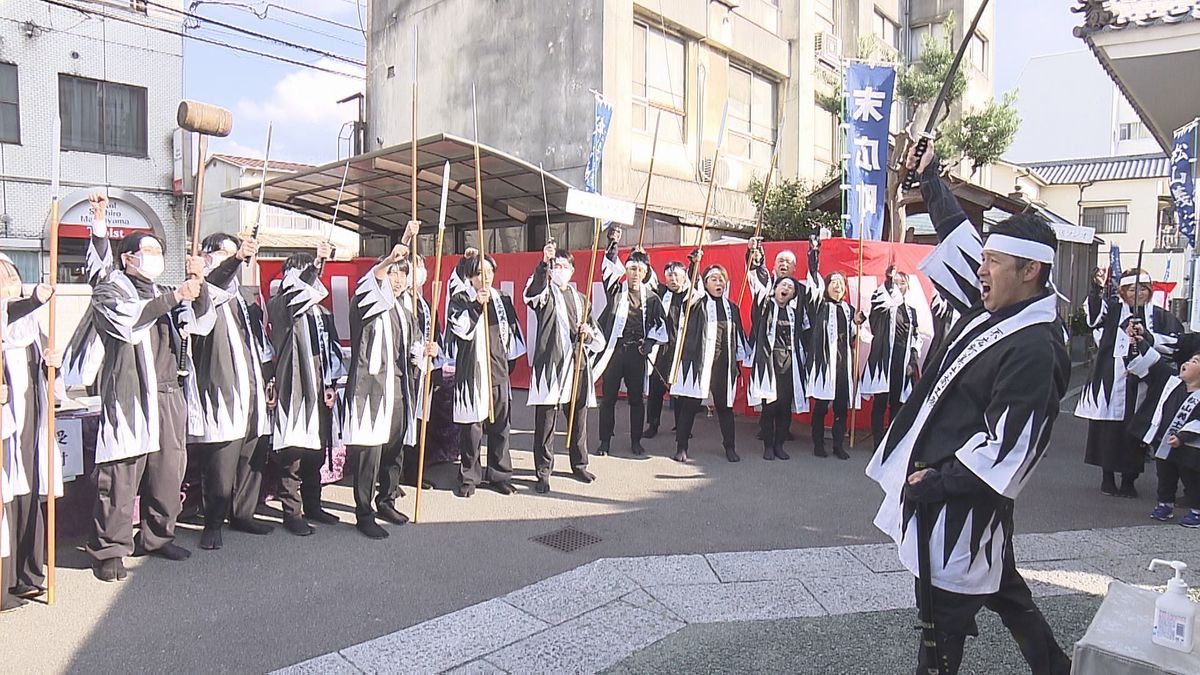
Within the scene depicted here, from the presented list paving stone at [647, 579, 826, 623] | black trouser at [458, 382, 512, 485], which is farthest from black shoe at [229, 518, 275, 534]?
paving stone at [647, 579, 826, 623]

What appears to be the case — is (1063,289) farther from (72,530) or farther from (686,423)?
(72,530)

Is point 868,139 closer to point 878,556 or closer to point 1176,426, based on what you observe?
point 1176,426

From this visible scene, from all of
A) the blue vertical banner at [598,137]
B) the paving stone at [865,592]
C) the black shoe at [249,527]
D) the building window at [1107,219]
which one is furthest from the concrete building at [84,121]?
the building window at [1107,219]

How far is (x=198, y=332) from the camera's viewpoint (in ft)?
15.2

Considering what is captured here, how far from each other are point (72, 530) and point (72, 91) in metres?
15.9

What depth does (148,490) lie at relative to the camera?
179 inches

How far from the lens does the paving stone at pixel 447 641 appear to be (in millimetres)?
3330

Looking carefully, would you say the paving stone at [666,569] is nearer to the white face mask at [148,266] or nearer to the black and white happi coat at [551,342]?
the black and white happi coat at [551,342]

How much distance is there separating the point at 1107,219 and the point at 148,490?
29078 millimetres

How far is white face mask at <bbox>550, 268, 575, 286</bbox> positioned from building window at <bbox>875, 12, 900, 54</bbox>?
16011 millimetres

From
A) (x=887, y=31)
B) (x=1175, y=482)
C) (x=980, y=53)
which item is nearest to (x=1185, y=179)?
(x=1175, y=482)

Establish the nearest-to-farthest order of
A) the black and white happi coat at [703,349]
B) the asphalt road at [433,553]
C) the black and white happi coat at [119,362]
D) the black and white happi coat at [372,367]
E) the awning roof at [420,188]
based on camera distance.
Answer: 1. the asphalt road at [433,553]
2. the black and white happi coat at [119,362]
3. the black and white happi coat at [372,367]
4. the black and white happi coat at [703,349]
5. the awning roof at [420,188]

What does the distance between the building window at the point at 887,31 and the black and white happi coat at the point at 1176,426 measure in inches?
609

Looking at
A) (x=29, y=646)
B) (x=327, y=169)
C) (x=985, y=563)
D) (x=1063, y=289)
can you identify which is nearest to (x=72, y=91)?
(x=327, y=169)
